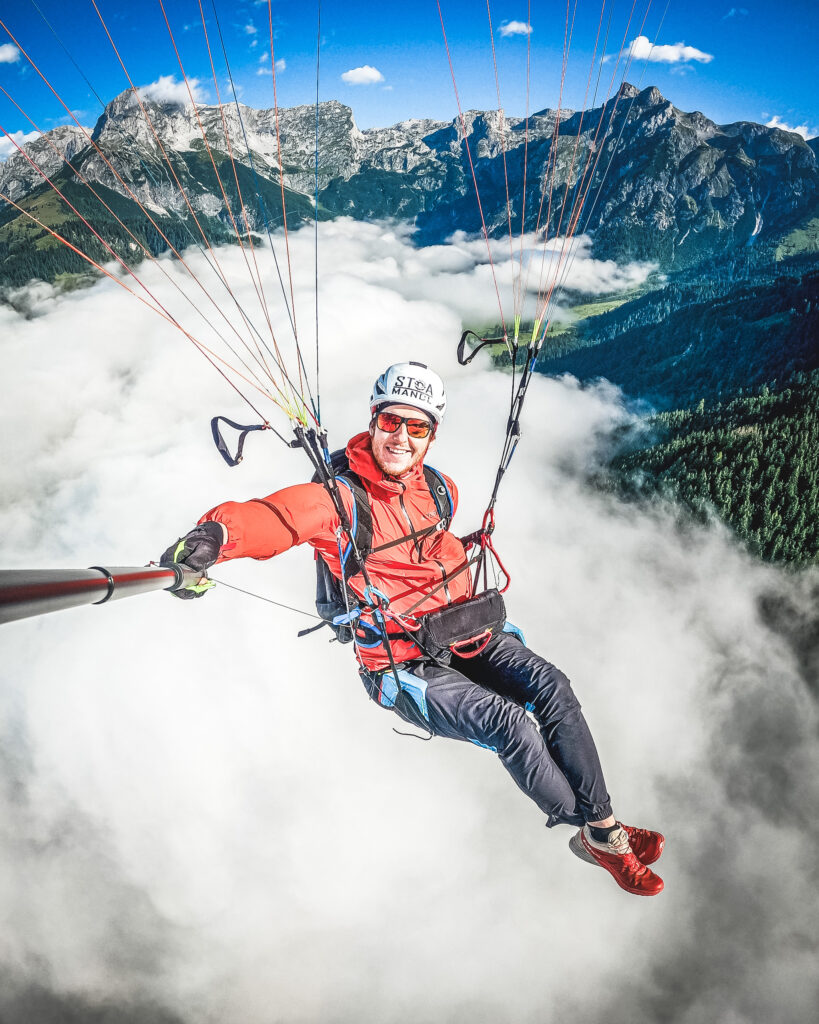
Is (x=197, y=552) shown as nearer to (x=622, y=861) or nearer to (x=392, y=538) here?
(x=392, y=538)

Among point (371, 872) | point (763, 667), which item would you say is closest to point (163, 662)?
point (371, 872)

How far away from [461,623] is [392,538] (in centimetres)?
87

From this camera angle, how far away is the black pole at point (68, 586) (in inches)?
71.4

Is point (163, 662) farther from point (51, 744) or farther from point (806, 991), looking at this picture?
point (806, 991)

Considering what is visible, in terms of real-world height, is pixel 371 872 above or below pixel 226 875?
above

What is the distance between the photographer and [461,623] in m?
4.29

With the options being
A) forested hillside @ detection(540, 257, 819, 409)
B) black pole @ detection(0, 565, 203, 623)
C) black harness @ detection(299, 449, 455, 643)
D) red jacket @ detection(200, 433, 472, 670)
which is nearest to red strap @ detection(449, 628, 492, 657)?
red jacket @ detection(200, 433, 472, 670)

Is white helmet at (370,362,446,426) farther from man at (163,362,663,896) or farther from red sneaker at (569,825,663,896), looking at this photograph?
red sneaker at (569,825,663,896)

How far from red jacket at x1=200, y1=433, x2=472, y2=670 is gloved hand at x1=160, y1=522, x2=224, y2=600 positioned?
1.86ft

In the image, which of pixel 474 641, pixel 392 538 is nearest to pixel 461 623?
pixel 474 641

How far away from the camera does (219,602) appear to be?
14612cm

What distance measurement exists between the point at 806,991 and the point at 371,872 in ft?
292

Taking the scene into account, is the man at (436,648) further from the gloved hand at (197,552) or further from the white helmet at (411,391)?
the gloved hand at (197,552)

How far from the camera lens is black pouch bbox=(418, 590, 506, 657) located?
4.24 metres
